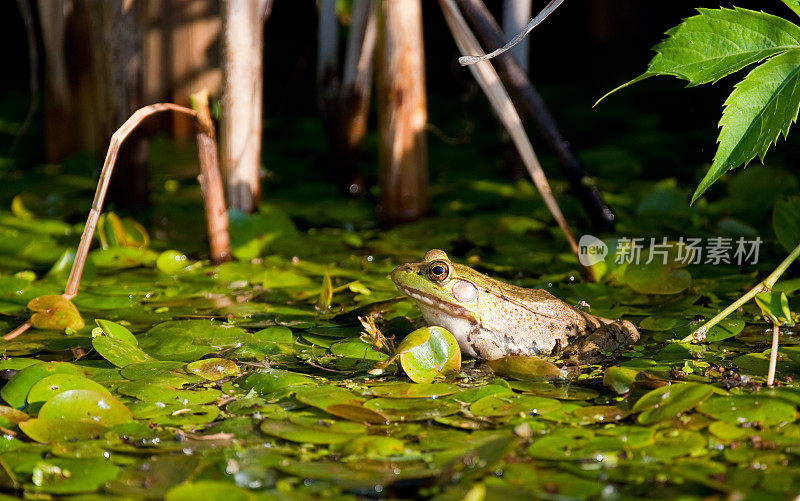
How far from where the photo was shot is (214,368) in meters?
2.86

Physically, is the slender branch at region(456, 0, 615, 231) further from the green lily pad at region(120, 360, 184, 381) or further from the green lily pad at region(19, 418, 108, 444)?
the green lily pad at region(19, 418, 108, 444)

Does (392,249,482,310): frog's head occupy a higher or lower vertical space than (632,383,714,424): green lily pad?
higher

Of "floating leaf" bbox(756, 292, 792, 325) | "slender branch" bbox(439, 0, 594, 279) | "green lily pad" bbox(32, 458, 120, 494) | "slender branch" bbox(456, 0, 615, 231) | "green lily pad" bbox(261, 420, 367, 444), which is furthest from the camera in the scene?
"slender branch" bbox(456, 0, 615, 231)

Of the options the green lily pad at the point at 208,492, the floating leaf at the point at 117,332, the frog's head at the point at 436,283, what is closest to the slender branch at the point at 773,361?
the frog's head at the point at 436,283

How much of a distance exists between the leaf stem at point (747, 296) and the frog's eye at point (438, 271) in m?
0.91

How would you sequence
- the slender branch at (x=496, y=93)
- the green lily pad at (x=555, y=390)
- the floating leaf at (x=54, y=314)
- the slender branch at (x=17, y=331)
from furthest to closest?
the slender branch at (x=496, y=93), the floating leaf at (x=54, y=314), the slender branch at (x=17, y=331), the green lily pad at (x=555, y=390)

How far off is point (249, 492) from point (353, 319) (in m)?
1.40

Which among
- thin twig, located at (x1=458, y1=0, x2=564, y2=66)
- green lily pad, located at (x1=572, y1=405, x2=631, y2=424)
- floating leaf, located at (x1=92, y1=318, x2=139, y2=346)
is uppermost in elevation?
thin twig, located at (x1=458, y1=0, x2=564, y2=66)

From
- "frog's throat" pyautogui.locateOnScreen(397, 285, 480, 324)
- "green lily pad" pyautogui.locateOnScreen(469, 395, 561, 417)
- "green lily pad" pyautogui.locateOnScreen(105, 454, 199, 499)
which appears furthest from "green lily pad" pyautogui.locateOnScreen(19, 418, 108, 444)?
"frog's throat" pyautogui.locateOnScreen(397, 285, 480, 324)

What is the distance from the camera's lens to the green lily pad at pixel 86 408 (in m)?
2.46

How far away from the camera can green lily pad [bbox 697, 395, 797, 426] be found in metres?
2.38

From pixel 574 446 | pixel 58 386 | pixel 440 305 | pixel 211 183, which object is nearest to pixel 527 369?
pixel 440 305

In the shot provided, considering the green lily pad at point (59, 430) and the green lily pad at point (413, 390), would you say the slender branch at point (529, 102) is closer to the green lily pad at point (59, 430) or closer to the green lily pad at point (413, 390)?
the green lily pad at point (413, 390)

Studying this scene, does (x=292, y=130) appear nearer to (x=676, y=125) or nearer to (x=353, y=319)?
(x=676, y=125)
